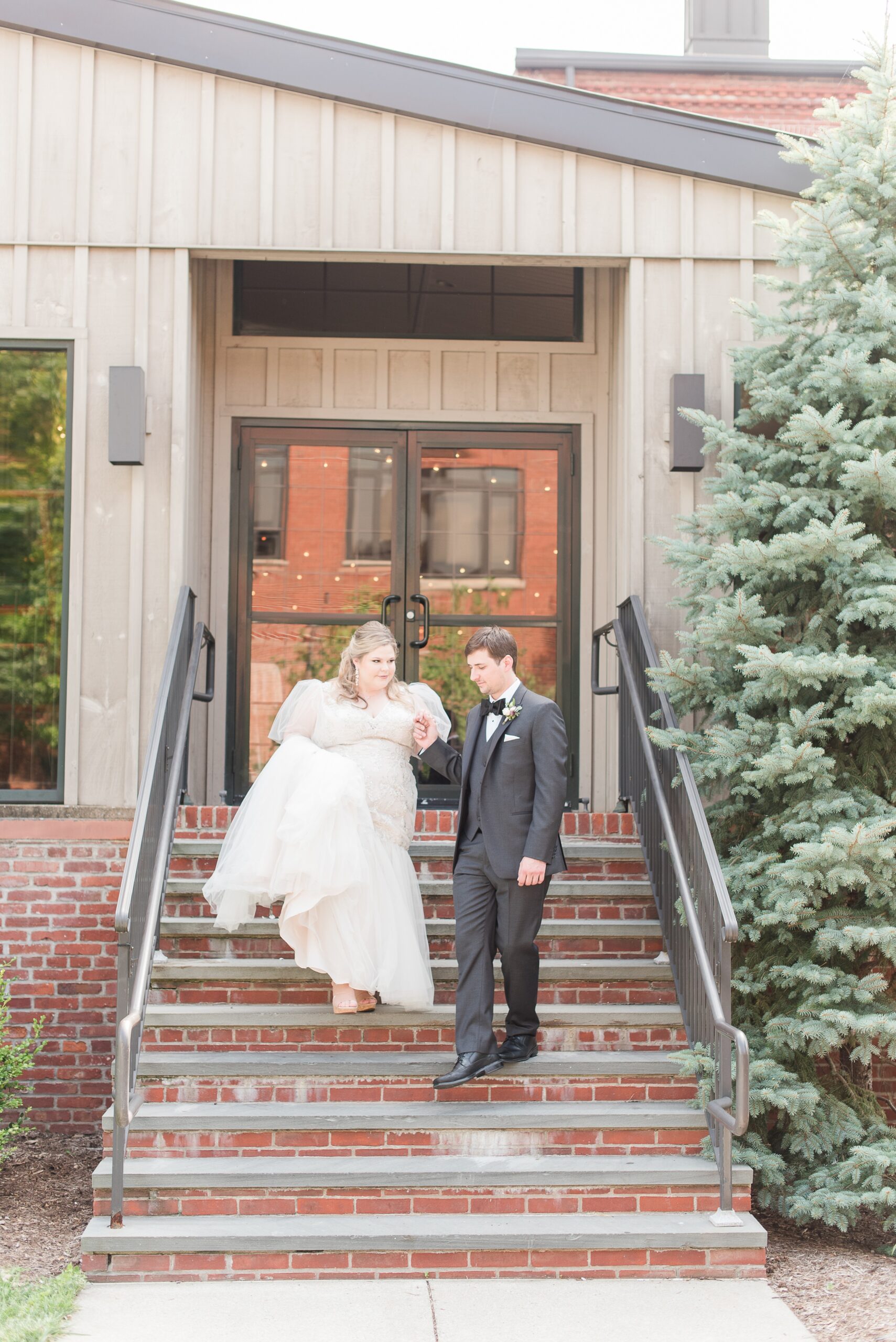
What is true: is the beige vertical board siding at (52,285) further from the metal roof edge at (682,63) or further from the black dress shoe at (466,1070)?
the metal roof edge at (682,63)

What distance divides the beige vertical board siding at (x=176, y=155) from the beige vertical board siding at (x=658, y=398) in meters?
2.48

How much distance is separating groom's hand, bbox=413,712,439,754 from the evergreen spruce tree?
3.16 ft

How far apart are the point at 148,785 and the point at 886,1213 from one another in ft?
11.9

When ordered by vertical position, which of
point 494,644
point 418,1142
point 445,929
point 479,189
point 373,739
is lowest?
point 418,1142

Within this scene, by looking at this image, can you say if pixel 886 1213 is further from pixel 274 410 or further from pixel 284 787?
pixel 274 410

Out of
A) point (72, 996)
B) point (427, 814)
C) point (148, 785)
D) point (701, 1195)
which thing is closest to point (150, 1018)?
point (148, 785)

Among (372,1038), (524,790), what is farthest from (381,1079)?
(524,790)

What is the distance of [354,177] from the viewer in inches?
263

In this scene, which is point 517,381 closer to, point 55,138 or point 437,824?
point 55,138

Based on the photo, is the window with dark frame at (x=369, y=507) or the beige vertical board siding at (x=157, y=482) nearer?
the beige vertical board siding at (x=157, y=482)

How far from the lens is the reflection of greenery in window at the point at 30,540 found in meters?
6.55

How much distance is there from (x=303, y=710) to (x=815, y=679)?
216cm

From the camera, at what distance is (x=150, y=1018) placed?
16.7 feet

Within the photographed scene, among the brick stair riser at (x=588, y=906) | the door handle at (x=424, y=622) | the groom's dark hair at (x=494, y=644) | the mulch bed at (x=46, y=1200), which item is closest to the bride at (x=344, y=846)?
the groom's dark hair at (x=494, y=644)
